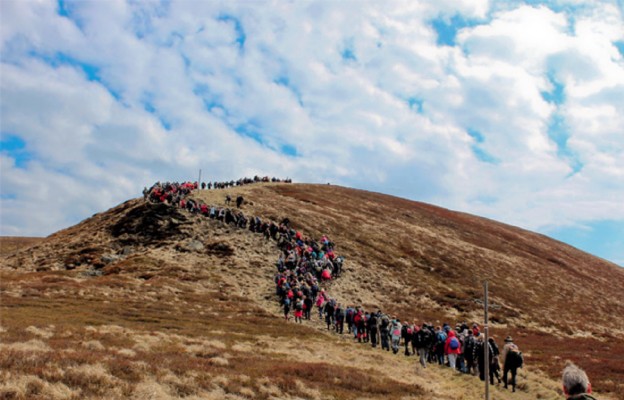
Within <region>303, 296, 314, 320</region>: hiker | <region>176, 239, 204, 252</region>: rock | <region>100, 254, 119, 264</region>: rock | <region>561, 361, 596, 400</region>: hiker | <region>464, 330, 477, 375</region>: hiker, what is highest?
<region>176, 239, 204, 252</region>: rock

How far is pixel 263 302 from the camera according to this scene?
36781 millimetres

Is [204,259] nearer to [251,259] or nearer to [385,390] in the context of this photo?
[251,259]

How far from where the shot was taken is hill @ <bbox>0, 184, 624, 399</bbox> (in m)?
15.3

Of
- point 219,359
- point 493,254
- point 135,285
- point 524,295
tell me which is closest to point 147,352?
point 219,359

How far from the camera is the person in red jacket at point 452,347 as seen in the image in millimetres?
22844

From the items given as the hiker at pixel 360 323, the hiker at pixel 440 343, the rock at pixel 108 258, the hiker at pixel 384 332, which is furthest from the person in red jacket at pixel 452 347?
the rock at pixel 108 258

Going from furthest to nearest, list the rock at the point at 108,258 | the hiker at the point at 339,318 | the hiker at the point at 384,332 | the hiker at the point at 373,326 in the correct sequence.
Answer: the rock at the point at 108,258 < the hiker at the point at 339,318 < the hiker at the point at 373,326 < the hiker at the point at 384,332

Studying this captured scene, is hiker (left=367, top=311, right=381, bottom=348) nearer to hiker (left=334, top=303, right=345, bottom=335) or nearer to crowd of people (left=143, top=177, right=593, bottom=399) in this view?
crowd of people (left=143, top=177, right=593, bottom=399)

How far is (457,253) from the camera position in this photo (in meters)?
66.4

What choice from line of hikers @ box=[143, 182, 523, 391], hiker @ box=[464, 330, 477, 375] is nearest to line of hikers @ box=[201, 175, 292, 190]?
line of hikers @ box=[143, 182, 523, 391]

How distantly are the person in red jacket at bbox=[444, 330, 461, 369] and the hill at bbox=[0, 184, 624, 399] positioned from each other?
2.44ft

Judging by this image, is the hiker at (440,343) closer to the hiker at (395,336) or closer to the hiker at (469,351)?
the hiker at (469,351)

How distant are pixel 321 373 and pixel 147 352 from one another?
6707 mm

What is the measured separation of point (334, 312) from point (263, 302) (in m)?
7.38
